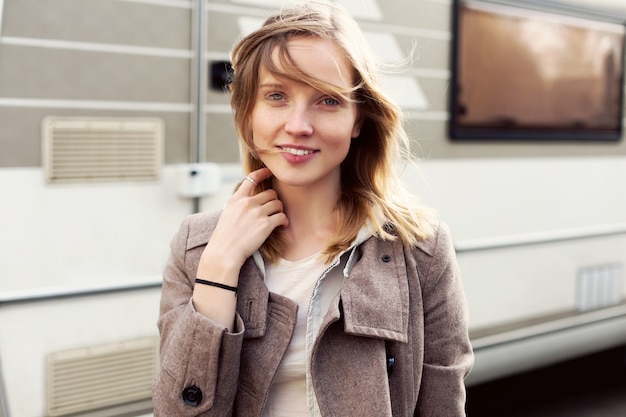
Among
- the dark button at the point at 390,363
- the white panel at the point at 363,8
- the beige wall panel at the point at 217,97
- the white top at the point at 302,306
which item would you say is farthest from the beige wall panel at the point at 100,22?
the dark button at the point at 390,363

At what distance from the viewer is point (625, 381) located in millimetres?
4797

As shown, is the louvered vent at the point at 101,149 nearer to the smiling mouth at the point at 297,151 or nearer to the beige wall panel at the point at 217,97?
the beige wall panel at the point at 217,97

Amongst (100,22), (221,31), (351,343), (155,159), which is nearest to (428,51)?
(221,31)

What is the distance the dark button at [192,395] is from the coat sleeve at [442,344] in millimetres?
449

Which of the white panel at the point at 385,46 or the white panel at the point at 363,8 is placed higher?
the white panel at the point at 363,8

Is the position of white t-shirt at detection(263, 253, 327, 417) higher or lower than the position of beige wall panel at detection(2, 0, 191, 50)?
lower

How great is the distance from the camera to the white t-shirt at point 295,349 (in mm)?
1576

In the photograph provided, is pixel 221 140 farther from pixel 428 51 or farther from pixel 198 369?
pixel 198 369

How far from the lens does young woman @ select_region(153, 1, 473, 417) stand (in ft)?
4.97

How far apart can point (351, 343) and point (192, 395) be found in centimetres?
32

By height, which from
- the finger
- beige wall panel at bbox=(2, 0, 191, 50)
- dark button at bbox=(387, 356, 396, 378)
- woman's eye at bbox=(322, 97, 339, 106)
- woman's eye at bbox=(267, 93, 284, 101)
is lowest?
dark button at bbox=(387, 356, 396, 378)

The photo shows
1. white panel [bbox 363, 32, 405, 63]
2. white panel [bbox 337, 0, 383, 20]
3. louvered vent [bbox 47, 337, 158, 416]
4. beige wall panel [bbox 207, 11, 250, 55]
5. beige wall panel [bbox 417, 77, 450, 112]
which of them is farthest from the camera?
beige wall panel [bbox 417, 77, 450, 112]

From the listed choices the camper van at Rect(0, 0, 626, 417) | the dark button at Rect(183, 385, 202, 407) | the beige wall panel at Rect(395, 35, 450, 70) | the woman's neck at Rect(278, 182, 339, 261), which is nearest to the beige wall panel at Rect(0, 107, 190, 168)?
the camper van at Rect(0, 0, 626, 417)

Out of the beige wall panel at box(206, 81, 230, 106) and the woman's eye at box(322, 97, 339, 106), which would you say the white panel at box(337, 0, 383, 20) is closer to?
the beige wall panel at box(206, 81, 230, 106)
